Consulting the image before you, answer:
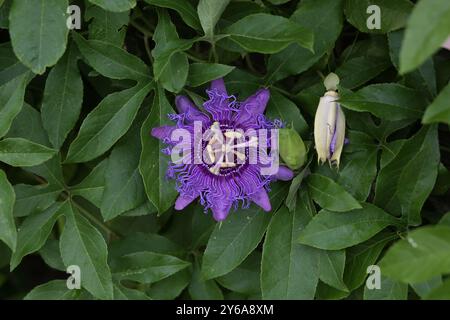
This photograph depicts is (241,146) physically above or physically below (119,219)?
above

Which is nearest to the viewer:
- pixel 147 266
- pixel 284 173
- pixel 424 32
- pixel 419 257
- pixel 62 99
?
pixel 424 32

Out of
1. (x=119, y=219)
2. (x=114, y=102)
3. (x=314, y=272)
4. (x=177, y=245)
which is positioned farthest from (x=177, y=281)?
(x=114, y=102)

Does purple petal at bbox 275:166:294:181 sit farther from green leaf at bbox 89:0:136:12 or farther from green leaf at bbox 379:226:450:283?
green leaf at bbox 89:0:136:12

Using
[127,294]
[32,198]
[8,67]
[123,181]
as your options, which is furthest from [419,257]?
[8,67]

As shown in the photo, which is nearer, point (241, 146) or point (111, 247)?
point (241, 146)

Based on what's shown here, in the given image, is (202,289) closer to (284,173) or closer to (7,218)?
(284,173)
